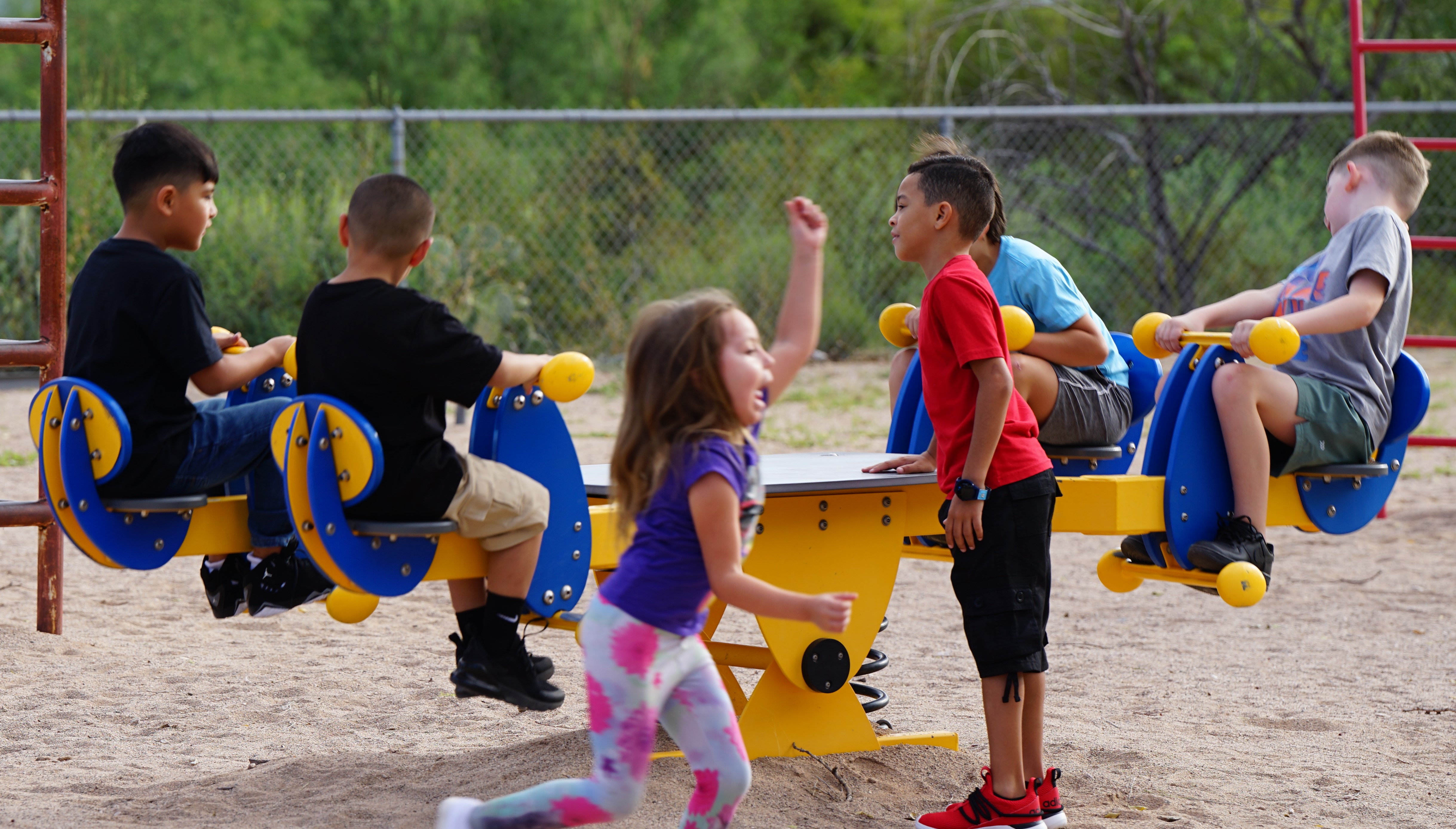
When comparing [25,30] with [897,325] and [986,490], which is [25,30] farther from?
[986,490]

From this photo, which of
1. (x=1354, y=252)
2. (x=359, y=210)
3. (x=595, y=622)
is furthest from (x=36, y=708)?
(x=1354, y=252)

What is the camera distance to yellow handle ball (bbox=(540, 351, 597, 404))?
108 inches

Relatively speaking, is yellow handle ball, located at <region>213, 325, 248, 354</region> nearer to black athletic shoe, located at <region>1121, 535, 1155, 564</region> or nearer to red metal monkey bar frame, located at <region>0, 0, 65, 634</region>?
red metal monkey bar frame, located at <region>0, 0, 65, 634</region>

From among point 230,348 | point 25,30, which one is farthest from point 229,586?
point 25,30

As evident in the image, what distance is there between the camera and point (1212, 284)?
38.5 feet

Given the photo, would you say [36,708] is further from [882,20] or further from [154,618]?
[882,20]

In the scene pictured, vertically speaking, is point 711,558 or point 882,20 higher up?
point 882,20

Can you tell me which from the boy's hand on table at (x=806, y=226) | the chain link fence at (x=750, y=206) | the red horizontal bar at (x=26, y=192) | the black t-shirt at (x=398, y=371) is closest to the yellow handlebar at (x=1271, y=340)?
the boy's hand on table at (x=806, y=226)

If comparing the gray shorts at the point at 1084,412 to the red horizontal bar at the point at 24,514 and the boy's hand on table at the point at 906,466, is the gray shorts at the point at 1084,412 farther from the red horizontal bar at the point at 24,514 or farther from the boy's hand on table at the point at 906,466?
the red horizontal bar at the point at 24,514

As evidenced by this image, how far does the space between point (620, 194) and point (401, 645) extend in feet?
23.5

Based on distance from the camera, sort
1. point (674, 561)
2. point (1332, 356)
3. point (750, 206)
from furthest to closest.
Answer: point (750, 206)
point (1332, 356)
point (674, 561)

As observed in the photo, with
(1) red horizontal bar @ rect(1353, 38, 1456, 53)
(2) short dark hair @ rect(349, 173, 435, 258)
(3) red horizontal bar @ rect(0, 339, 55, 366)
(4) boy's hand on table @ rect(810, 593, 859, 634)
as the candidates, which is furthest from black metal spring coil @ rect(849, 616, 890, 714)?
(1) red horizontal bar @ rect(1353, 38, 1456, 53)

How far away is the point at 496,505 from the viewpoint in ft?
8.82

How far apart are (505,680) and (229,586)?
836mm
